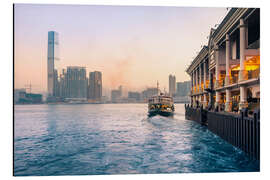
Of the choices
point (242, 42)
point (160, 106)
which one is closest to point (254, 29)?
point (242, 42)

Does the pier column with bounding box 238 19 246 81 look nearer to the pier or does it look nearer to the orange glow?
the orange glow

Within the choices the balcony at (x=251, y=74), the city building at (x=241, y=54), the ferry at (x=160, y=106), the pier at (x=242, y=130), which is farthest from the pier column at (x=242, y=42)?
the ferry at (x=160, y=106)

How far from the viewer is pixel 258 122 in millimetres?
8797

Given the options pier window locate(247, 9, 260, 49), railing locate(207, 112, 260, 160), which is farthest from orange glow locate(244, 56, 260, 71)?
railing locate(207, 112, 260, 160)

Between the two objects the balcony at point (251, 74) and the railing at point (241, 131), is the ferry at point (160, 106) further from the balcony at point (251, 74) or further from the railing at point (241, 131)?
the balcony at point (251, 74)

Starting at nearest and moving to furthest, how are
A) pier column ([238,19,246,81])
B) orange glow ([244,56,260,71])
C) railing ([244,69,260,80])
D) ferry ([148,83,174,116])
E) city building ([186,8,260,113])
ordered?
railing ([244,69,260,80]), city building ([186,8,260,113]), pier column ([238,19,246,81]), orange glow ([244,56,260,71]), ferry ([148,83,174,116])

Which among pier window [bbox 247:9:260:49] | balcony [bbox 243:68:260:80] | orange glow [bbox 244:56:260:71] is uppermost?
pier window [bbox 247:9:260:49]

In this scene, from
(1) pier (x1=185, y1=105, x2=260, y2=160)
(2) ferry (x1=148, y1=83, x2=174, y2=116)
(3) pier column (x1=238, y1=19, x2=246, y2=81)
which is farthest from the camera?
(2) ferry (x1=148, y1=83, x2=174, y2=116)

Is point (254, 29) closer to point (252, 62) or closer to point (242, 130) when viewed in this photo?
point (252, 62)

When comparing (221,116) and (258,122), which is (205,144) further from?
(258,122)
